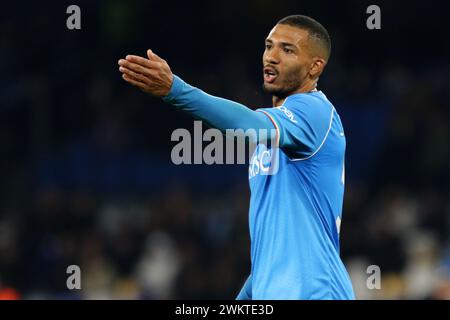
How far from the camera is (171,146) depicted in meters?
12.0

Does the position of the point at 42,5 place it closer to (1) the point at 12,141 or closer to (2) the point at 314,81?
(1) the point at 12,141

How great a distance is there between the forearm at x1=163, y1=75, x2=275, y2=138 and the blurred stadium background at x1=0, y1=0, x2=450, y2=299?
219 inches

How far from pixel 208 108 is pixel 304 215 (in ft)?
2.67

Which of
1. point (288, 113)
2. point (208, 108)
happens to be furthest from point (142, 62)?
point (288, 113)

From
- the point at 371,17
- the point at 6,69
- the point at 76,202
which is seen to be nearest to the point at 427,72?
the point at 371,17

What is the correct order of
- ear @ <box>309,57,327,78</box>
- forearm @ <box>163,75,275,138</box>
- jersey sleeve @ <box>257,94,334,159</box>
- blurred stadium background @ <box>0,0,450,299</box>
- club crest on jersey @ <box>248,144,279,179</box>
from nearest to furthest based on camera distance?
forearm @ <box>163,75,275,138</box>, jersey sleeve @ <box>257,94,334,159</box>, club crest on jersey @ <box>248,144,279,179</box>, ear @ <box>309,57,327,78</box>, blurred stadium background @ <box>0,0,450,299</box>

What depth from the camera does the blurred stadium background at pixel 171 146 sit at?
34.8 feet

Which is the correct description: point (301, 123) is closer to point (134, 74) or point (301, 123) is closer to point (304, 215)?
point (304, 215)

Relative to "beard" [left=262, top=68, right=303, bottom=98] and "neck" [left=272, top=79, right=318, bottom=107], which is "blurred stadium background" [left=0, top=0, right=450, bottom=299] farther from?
"beard" [left=262, top=68, right=303, bottom=98]

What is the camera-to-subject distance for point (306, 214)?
480cm

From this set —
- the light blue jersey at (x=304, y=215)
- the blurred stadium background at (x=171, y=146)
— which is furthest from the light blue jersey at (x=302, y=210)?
the blurred stadium background at (x=171, y=146)

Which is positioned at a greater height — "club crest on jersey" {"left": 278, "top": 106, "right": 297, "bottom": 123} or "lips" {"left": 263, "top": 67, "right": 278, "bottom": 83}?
"lips" {"left": 263, "top": 67, "right": 278, "bottom": 83}

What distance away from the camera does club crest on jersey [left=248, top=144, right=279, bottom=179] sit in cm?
491

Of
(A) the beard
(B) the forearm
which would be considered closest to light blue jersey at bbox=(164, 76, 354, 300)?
(A) the beard
